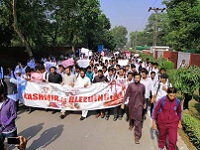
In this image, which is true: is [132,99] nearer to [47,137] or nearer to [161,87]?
[161,87]

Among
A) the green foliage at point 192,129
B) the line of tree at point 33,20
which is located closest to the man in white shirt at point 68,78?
the green foliage at point 192,129

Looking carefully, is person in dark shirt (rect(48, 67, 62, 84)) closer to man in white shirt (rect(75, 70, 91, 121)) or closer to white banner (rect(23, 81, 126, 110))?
white banner (rect(23, 81, 126, 110))

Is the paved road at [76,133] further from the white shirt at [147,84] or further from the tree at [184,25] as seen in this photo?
the tree at [184,25]

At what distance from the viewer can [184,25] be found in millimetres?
25766

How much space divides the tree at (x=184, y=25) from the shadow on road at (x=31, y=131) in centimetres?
1895

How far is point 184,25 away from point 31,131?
22.4m

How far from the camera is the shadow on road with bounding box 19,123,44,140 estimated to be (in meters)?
6.36

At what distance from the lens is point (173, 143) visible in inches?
195

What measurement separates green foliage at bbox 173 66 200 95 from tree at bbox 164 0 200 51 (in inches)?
609

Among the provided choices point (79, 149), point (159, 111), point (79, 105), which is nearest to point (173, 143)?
point (159, 111)

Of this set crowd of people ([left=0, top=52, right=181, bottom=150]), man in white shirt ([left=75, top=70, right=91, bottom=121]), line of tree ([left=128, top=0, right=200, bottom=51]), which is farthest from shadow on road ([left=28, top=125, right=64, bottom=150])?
line of tree ([left=128, top=0, right=200, bottom=51])

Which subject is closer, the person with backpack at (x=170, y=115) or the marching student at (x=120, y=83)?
the person with backpack at (x=170, y=115)

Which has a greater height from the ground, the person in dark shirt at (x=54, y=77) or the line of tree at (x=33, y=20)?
the line of tree at (x=33, y=20)

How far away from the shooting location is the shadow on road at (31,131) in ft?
20.9
